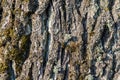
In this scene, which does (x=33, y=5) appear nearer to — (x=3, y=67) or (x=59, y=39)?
(x=59, y=39)

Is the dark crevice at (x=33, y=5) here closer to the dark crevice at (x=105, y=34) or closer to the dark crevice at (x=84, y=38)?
the dark crevice at (x=84, y=38)

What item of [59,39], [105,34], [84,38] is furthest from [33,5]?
[105,34]

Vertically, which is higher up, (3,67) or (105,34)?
(105,34)

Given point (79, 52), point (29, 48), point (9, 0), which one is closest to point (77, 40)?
point (79, 52)

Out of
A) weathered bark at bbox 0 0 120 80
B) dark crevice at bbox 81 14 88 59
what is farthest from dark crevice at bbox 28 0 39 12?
dark crevice at bbox 81 14 88 59

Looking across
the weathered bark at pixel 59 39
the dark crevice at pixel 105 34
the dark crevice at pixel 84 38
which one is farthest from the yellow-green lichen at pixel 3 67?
the dark crevice at pixel 105 34

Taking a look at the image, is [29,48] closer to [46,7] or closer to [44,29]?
[44,29]

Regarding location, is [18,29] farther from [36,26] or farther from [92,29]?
[92,29]

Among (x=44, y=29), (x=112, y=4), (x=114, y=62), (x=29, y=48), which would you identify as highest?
(x=112, y=4)

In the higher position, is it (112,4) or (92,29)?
(112,4)
